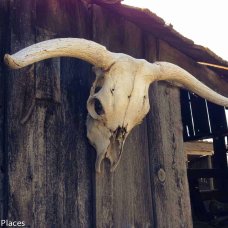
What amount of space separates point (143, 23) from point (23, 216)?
1652mm

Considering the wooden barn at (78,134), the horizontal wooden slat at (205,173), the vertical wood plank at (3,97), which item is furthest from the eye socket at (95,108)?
the horizontal wooden slat at (205,173)

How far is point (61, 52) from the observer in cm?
212

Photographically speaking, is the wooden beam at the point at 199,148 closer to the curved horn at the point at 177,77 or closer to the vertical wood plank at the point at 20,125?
the curved horn at the point at 177,77

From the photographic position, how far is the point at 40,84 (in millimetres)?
2318

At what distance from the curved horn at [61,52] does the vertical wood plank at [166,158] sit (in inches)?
34.0

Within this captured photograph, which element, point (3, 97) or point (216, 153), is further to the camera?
point (216, 153)

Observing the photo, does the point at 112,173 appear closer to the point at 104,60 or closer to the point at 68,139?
the point at 68,139

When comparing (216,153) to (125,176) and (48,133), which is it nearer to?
Answer: (125,176)

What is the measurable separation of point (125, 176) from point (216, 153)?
4.10 m

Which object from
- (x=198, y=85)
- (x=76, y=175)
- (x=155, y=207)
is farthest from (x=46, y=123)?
(x=198, y=85)

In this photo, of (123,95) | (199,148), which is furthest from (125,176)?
(199,148)

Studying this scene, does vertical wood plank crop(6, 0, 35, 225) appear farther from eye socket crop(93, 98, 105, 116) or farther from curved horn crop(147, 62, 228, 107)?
curved horn crop(147, 62, 228, 107)

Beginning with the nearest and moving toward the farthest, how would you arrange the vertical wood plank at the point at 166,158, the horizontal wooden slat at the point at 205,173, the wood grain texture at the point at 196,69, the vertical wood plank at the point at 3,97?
the vertical wood plank at the point at 3,97 → the vertical wood plank at the point at 166,158 → the wood grain texture at the point at 196,69 → the horizontal wooden slat at the point at 205,173

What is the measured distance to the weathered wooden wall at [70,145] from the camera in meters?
2.16
